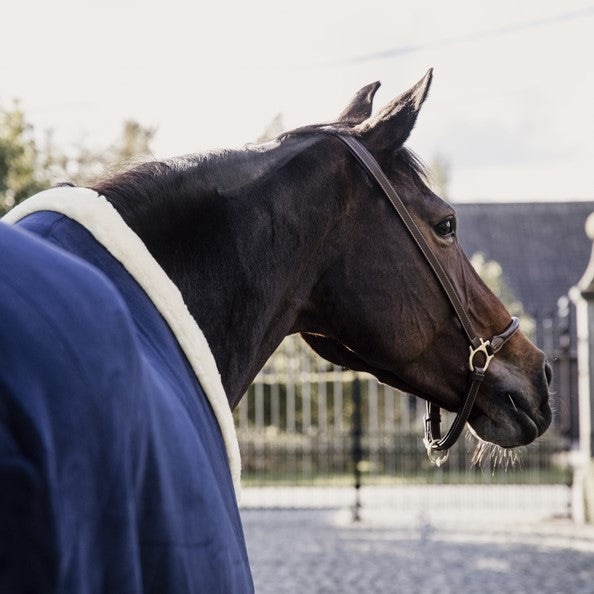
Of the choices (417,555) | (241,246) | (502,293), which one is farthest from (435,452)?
(502,293)

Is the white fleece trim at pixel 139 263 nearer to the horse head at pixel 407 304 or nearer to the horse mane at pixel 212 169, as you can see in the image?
the horse mane at pixel 212 169

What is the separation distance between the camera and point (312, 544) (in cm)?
896

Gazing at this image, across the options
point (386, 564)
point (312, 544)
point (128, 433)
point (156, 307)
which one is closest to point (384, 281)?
point (156, 307)

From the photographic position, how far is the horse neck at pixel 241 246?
5.62 ft

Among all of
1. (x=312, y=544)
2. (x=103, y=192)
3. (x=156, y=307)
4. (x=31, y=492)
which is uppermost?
(x=103, y=192)

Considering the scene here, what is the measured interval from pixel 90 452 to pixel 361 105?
1590mm

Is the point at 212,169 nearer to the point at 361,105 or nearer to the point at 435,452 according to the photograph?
the point at 361,105

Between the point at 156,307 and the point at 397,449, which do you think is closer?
the point at 156,307

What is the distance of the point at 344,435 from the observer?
41.2 feet

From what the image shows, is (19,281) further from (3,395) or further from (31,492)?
(31,492)

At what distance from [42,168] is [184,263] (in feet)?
24.9

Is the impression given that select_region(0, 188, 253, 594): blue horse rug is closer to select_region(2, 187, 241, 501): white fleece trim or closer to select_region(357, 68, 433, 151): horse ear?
select_region(2, 187, 241, 501): white fleece trim

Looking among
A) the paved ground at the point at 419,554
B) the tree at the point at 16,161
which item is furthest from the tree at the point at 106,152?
the paved ground at the point at 419,554

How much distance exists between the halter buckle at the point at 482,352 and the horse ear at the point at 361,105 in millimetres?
675
